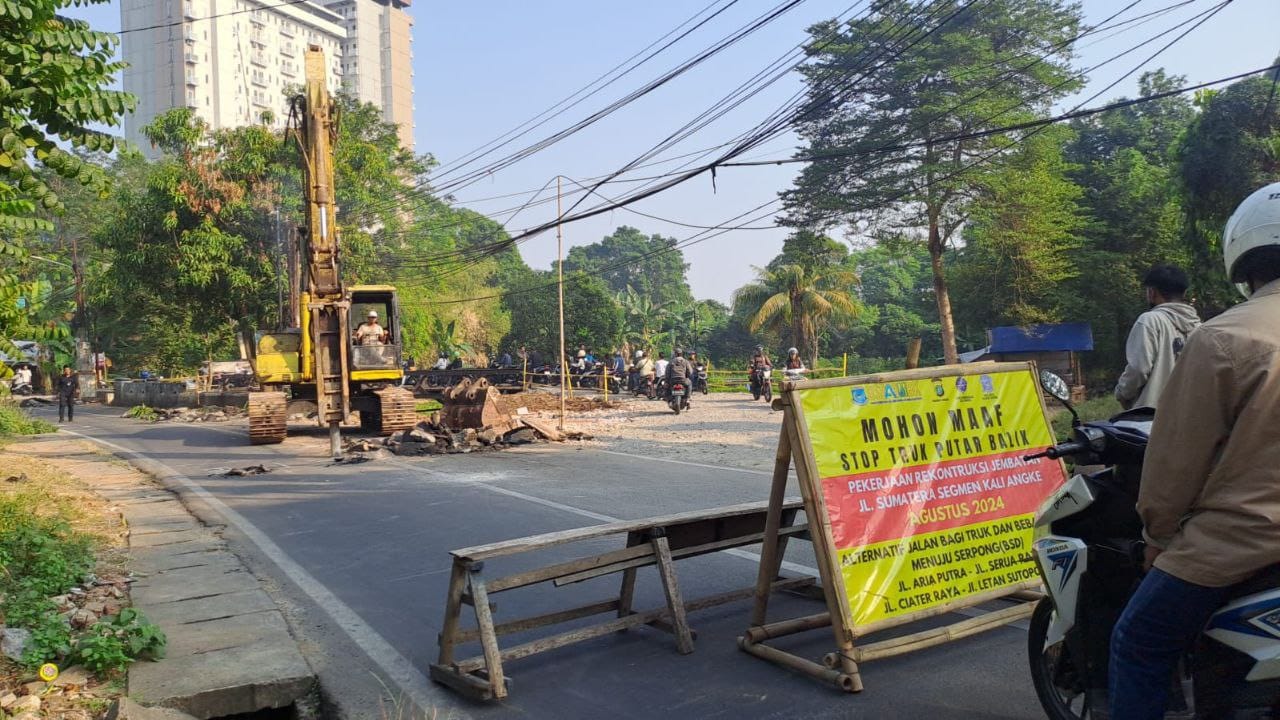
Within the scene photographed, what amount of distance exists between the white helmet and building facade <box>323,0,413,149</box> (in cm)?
12171

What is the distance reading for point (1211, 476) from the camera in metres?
2.56

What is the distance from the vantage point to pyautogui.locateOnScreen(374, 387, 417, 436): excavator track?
19.3 m

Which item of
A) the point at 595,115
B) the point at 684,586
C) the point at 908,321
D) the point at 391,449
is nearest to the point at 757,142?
the point at 595,115

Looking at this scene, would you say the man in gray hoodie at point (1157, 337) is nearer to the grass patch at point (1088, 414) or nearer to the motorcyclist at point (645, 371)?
the grass patch at point (1088, 414)

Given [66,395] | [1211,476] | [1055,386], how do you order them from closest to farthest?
[1211,476] < [1055,386] < [66,395]

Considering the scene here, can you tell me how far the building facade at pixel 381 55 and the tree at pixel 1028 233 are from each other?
10046cm

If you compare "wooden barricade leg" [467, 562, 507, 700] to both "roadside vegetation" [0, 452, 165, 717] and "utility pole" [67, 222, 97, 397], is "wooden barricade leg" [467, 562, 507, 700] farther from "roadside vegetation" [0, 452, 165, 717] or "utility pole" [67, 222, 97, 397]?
"utility pole" [67, 222, 97, 397]

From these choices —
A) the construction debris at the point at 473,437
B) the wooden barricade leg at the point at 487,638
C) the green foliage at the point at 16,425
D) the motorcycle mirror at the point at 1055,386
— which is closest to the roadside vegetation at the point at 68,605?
the wooden barricade leg at the point at 487,638

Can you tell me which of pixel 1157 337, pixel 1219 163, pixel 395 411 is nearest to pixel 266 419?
pixel 395 411

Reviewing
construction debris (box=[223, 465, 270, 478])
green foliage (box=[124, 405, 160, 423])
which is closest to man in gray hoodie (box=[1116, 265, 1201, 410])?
construction debris (box=[223, 465, 270, 478])

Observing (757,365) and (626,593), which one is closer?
(626,593)

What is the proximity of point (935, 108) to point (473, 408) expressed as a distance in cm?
1863

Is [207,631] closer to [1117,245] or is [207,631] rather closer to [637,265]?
[1117,245]

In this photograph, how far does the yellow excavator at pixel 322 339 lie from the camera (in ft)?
61.1
